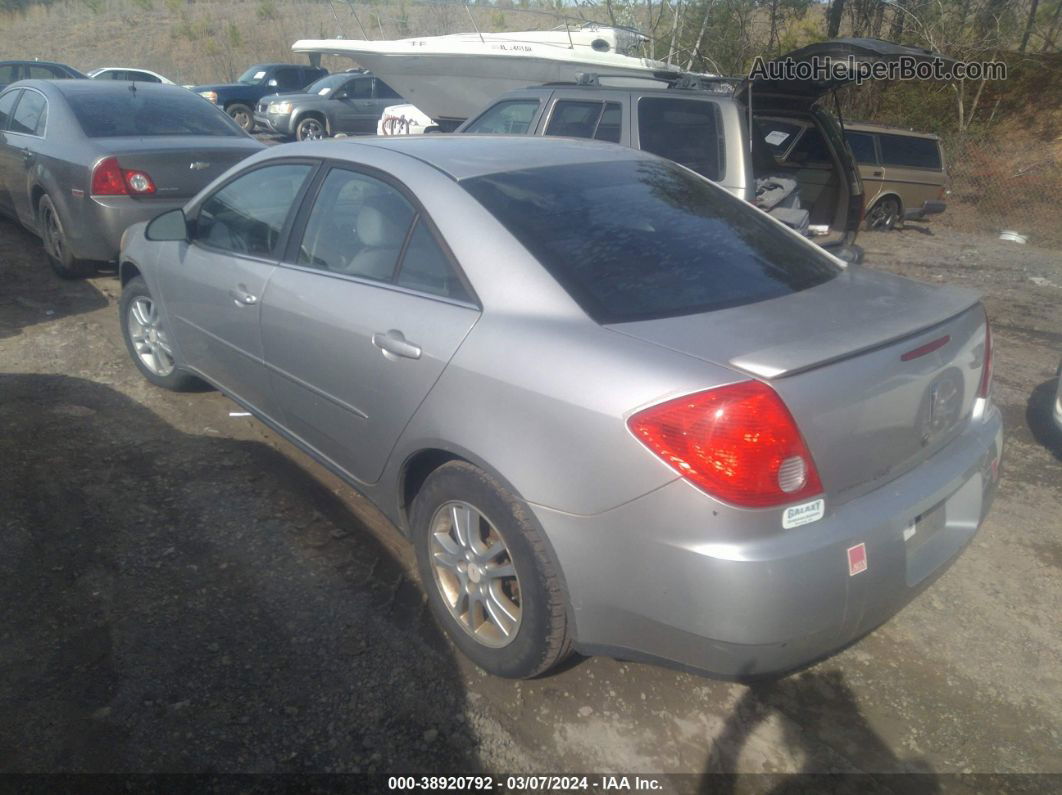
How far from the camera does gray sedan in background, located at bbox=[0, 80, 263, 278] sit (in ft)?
20.5

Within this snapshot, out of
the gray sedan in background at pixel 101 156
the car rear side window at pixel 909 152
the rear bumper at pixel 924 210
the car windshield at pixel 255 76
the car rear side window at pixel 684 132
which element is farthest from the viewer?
the car windshield at pixel 255 76

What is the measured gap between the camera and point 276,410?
378cm

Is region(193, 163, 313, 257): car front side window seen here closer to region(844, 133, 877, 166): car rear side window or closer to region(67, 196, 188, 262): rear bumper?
region(67, 196, 188, 262): rear bumper

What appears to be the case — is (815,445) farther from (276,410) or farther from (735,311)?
(276,410)

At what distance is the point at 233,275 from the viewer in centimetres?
386

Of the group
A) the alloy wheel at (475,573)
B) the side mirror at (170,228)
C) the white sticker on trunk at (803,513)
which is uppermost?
the side mirror at (170,228)

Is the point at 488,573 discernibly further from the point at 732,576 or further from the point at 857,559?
the point at 857,559

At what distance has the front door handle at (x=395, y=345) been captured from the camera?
110 inches

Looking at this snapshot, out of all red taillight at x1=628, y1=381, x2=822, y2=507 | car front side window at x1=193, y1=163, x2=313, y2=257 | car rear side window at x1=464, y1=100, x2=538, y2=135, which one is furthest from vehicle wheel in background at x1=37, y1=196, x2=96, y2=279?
red taillight at x1=628, y1=381, x2=822, y2=507

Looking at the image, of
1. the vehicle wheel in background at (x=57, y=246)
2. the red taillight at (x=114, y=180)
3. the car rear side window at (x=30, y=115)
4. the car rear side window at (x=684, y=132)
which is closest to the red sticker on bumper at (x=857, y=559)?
the car rear side window at (x=684, y=132)

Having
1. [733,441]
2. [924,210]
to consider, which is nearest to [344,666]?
[733,441]

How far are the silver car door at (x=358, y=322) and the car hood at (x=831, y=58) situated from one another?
413cm

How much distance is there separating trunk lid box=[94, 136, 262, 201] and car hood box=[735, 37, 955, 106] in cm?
408

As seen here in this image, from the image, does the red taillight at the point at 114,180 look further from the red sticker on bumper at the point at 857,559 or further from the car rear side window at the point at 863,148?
the car rear side window at the point at 863,148
